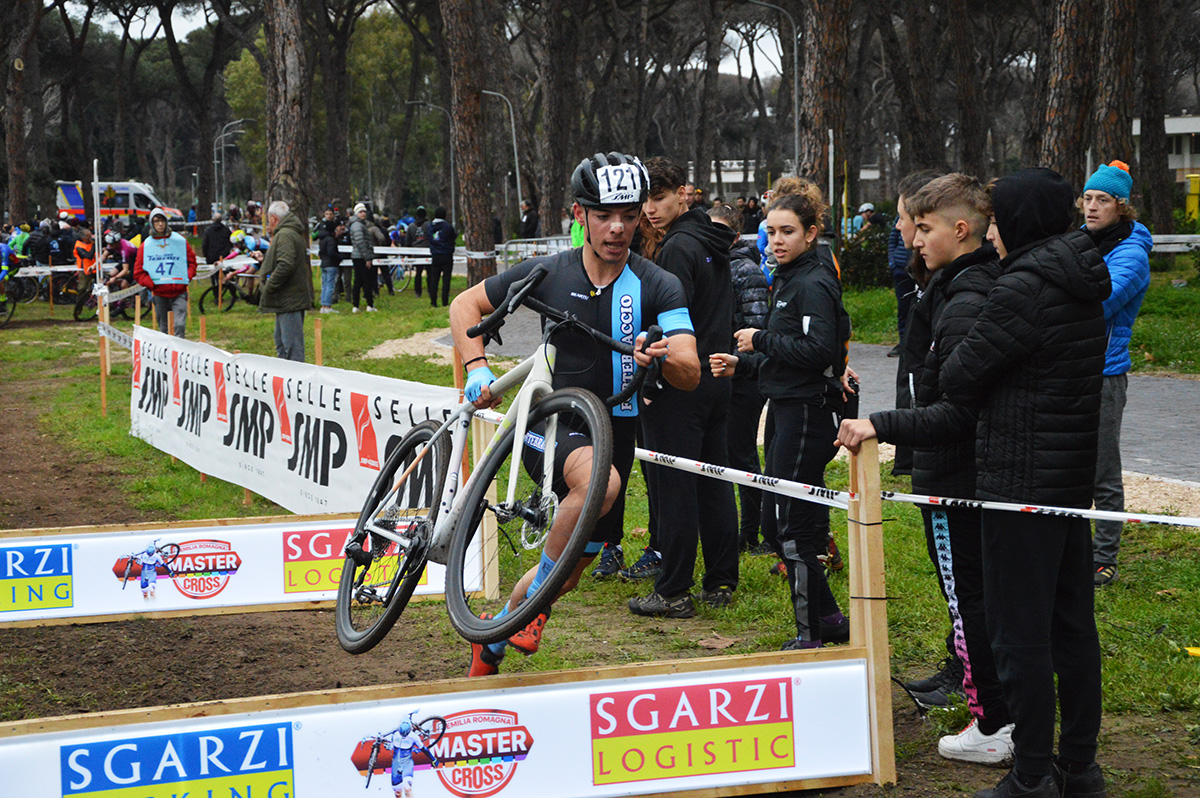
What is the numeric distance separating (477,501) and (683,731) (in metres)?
1.13

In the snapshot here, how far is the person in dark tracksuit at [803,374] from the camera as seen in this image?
5.55 m

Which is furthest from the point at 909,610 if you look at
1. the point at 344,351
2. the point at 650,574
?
the point at 344,351

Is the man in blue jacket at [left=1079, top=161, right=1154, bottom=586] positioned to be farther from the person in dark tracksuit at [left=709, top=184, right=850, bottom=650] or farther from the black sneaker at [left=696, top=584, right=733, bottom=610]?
the black sneaker at [left=696, top=584, right=733, bottom=610]

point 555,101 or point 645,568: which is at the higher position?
point 555,101

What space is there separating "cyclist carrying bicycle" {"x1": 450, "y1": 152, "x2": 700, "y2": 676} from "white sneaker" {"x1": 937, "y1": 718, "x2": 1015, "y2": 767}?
1493 mm

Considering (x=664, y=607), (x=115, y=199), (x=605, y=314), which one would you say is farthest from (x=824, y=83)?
(x=115, y=199)

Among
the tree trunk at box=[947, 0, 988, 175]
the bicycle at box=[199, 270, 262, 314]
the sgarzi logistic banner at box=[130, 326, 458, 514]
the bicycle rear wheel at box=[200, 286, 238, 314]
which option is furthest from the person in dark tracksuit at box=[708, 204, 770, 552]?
the tree trunk at box=[947, 0, 988, 175]

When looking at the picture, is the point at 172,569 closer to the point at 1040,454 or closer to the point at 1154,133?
the point at 1040,454

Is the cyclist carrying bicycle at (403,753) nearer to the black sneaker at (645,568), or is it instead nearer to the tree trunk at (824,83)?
the black sneaker at (645,568)

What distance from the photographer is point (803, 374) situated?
5734mm

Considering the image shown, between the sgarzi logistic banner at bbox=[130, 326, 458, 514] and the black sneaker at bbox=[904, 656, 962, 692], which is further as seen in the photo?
the sgarzi logistic banner at bbox=[130, 326, 458, 514]

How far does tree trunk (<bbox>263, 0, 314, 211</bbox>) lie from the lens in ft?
81.6

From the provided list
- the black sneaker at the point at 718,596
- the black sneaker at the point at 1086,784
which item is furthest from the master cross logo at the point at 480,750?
the black sneaker at the point at 718,596

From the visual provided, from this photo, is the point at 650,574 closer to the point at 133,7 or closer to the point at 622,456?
the point at 622,456
